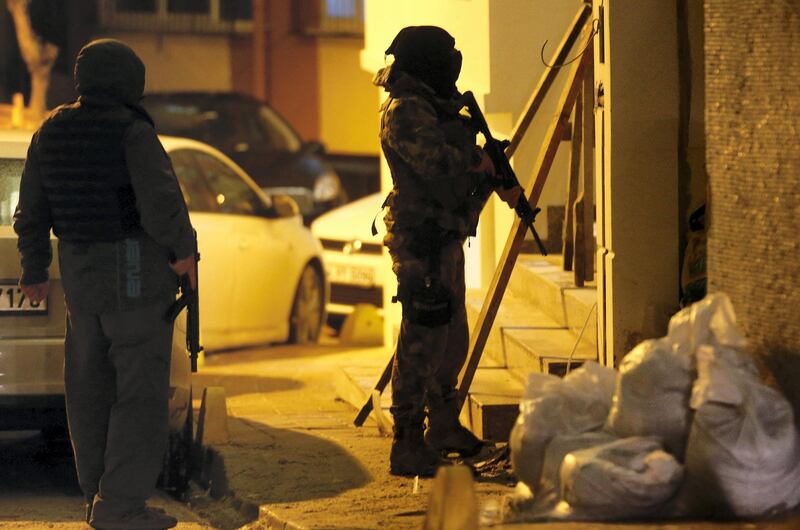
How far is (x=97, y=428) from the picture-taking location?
6.11 meters

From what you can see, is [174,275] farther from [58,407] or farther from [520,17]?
[520,17]

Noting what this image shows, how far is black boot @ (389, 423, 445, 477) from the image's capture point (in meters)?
6.79

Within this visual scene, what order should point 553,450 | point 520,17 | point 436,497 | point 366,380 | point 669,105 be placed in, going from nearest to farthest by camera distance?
point 436,497
point 553,450
point 669,105
point 366,380
point 520,17

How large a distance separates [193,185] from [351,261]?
9.44ft

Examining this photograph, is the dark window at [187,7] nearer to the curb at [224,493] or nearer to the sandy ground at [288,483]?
the sandy ground at [288,483]

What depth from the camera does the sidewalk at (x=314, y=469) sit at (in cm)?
604

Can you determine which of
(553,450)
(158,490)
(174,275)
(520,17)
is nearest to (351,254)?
(520,17)

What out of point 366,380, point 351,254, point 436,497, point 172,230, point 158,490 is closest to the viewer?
point 436,497

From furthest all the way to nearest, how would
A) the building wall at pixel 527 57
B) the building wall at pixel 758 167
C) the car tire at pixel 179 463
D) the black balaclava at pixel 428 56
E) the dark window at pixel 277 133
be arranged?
the dark window at pixel 277 133
the building wall at pixel 527 57
the car tire at pixel 179 463
the black balaclava at pixel 428 56
the building wall at pixel 758 167

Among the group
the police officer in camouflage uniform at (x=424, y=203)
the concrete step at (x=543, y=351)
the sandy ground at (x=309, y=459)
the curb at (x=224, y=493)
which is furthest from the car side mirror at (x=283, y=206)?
the police officer in camouflage uniform at (x=424, y=203)

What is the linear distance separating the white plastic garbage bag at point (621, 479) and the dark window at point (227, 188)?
722 cm

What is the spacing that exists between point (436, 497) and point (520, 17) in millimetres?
5604

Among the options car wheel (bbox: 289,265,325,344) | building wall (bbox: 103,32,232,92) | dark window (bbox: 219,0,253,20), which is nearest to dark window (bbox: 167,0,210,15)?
dark window (bbox: 219,0,253,20)

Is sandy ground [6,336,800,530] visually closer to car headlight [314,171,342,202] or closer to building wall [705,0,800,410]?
building wall [705,0,800,410]
